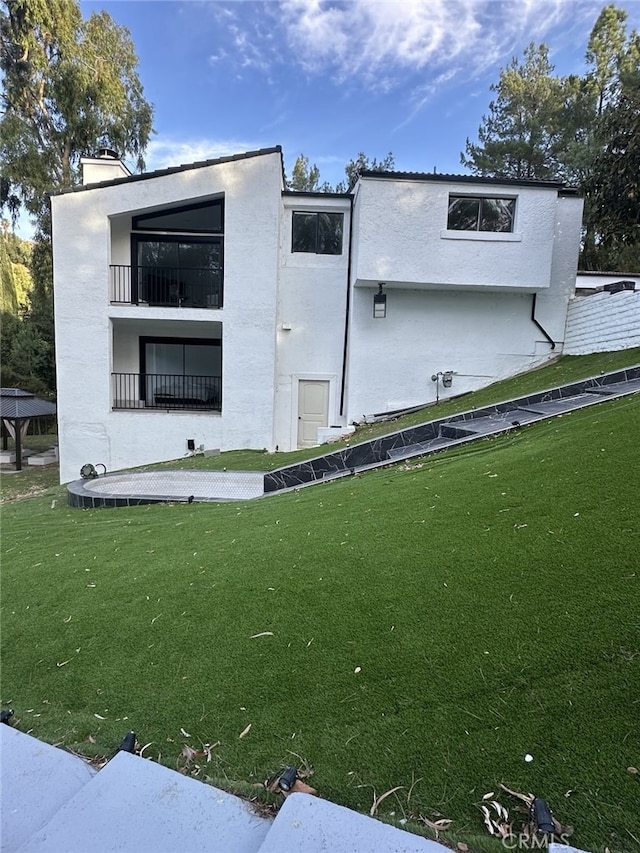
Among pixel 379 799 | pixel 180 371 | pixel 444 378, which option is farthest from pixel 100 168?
pixel 379 799

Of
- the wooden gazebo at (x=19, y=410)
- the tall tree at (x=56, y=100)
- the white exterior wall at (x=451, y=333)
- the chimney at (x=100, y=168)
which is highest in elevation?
the tall tree at (x=56, y=100)

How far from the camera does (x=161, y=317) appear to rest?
38.9 ft

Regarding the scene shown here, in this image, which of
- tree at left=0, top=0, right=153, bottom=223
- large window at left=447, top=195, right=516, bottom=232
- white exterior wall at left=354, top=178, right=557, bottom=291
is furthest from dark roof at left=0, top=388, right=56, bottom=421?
large window at left=447, top=195, right=516, bottom=232

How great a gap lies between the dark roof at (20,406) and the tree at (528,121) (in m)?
20.7

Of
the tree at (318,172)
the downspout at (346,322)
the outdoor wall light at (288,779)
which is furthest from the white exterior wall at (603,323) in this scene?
the tree at (318,172)

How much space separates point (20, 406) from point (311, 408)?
30.9 ft

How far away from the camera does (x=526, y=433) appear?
19.7 feet

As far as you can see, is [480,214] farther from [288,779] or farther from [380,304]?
[288,779]

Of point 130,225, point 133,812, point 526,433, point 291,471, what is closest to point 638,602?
point 133,812

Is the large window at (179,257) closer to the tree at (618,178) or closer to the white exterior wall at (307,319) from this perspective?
the white exterior wall at (307,319)

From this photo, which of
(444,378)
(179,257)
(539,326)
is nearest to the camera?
(539,326)

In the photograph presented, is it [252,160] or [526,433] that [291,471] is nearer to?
[526,433]

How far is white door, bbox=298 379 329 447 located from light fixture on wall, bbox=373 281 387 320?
2417 mm

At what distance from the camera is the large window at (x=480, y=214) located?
11.5m
